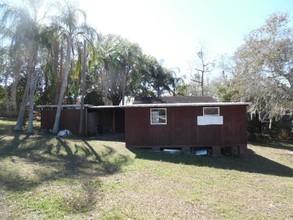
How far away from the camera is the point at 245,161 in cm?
1330

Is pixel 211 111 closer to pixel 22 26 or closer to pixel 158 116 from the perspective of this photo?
pixel 158 116

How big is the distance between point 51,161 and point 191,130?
22.5 ft

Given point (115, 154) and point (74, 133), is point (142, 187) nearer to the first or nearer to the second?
point (115, 154)

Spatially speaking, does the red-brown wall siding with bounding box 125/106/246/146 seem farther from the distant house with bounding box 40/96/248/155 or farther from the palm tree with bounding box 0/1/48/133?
the palm tree with bounding box 0/1/48/133

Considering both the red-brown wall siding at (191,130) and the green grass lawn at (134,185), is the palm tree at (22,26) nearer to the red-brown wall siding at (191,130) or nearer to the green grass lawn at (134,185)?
the green grass lawn at (134,185)

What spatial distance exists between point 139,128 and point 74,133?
7.44 metres

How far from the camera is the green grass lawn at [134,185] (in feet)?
19.5

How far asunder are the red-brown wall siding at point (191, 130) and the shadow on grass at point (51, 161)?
217 cm

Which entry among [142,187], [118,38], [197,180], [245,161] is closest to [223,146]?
[245,161]

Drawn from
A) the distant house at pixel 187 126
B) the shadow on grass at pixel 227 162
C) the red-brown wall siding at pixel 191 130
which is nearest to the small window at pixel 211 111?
the distant house at pixel 187 126

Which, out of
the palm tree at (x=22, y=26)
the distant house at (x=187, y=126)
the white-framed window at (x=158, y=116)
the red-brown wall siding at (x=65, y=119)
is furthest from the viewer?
the red-brown wall siding at (x=65, y=119)

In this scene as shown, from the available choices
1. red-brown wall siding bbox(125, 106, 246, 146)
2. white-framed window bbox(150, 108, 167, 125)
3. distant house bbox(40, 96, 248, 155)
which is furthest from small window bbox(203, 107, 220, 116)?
white-framed window bbox(150, 108, 167, 125)

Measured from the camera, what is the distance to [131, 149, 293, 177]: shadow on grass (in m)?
11.5

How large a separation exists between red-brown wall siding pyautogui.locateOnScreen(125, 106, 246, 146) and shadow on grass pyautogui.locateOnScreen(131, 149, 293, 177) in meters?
0.86
